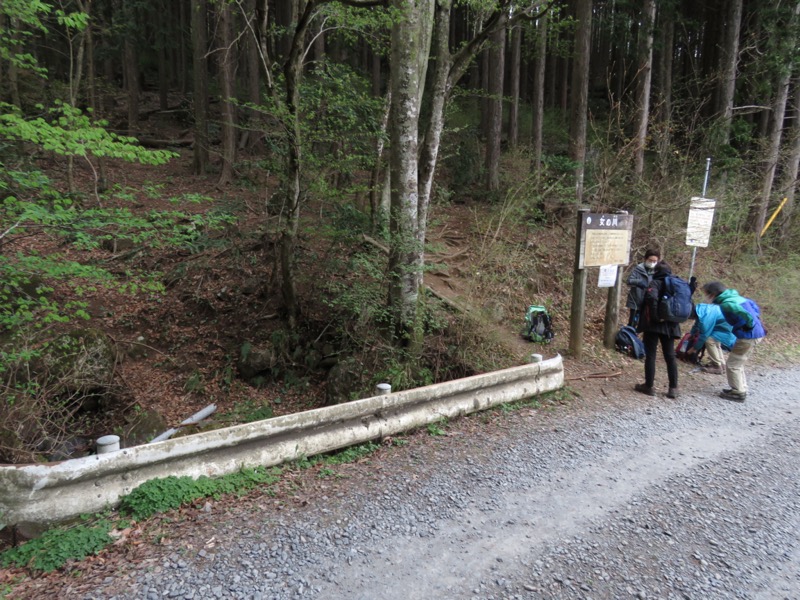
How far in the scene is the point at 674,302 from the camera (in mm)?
6168

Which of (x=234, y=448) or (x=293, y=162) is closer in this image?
(x=234, y=448)

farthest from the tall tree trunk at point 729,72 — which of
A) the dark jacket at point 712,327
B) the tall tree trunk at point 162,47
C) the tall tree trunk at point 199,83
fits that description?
the tall tree trunk at point 162,47

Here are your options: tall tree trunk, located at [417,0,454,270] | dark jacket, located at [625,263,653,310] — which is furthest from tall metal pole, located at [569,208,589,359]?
tall tree trunk, located at [417,0,454,270]

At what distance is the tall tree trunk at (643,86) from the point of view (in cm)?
1116

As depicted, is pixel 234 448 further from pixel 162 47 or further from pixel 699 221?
pixel 162 47

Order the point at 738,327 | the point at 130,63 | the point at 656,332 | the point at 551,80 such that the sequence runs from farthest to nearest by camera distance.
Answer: the point at 551,80 < the point at 130,63 < the point at 656,332 < the point at 738,327

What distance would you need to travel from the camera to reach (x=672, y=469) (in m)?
4.40

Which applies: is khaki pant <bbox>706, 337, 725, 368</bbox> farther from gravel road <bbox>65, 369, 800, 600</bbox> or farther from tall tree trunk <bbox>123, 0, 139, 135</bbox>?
tall tree trunk <bbox>123, 0, 139, 135</bbox>

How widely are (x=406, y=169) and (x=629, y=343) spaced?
536 cm

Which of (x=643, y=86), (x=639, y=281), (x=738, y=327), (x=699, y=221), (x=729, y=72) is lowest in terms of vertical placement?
(x=738, y=327)

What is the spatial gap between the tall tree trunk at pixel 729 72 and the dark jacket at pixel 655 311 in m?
11.2

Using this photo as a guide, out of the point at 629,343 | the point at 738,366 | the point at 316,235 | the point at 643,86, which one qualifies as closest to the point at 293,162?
the point at 316,235

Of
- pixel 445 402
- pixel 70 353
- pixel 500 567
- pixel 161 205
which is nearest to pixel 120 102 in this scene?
pixel 161 205

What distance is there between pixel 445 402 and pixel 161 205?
39.2ft
